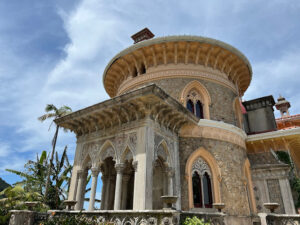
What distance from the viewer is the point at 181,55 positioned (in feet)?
38.2

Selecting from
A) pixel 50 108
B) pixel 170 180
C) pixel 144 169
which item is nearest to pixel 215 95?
pixel 170 180

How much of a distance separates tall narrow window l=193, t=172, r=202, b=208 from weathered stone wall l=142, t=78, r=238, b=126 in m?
2.89

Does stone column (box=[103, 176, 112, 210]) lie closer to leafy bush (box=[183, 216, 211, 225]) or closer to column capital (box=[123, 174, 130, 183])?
column capital (box=[123, 174, 130, 183])

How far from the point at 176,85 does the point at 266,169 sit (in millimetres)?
5776

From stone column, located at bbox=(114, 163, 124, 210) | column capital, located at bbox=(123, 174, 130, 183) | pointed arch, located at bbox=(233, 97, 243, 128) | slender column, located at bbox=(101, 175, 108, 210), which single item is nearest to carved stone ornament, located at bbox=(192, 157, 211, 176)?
stone column, located at bbox=(114, 163, 124, 210)

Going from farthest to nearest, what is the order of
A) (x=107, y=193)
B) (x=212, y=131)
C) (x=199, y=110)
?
(x=199, y=110)
(x=107, y=193)
(x=212, y=131)

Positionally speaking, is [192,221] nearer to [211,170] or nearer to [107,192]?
[211,170]

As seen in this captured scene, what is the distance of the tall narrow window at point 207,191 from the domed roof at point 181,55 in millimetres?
5543

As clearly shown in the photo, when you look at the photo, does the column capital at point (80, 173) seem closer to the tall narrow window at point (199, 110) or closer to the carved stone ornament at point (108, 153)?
the carved stone ornament at point (108, 153)

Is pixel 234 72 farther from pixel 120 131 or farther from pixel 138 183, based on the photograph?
pixel 138 183

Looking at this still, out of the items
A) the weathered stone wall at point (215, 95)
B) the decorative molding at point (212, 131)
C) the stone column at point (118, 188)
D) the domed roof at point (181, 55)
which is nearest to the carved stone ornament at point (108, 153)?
the stone column at point (118, 188)

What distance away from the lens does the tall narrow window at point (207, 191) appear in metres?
9.29

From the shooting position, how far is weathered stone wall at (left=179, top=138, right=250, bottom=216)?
9227 mm

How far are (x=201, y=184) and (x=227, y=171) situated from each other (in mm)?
1316
